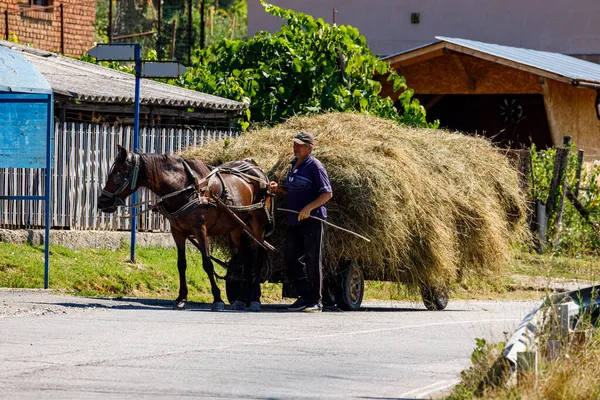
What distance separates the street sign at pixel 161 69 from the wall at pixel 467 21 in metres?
20.2

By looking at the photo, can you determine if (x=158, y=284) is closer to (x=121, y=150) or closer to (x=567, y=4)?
(x=121, y=150)

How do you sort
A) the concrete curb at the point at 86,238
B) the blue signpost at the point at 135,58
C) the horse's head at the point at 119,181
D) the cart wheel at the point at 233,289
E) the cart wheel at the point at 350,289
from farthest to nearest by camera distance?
1. the concrete curb at the point at 86,238
2. the blue signpost at the point at 135,58
3. the cart wheel at the point at 233,289
4. the cart wheel at the point at 350,289
5. the horse's head at the point at 119,181

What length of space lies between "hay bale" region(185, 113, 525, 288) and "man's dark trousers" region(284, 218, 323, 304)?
13.4 inches

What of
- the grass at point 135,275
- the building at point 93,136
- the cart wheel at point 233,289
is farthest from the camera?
the building at point 93,136

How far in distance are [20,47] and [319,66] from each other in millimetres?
5874

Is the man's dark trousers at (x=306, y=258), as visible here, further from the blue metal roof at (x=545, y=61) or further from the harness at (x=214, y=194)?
the blue metal roof at (x=545, y=61)

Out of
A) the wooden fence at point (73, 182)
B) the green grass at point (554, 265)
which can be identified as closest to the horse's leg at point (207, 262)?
the wooden fence at point (73, 182)

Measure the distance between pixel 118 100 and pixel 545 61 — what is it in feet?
40.2

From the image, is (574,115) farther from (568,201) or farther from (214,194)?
(214,194)

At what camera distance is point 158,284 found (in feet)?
57.8

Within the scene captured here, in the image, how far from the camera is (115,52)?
17141 millimetres

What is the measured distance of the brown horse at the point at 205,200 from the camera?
1368cm

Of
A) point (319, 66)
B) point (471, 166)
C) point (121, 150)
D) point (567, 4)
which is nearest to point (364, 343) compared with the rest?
point (121, 150)

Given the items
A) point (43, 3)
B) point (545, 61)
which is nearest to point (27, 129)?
point (545, 61)
